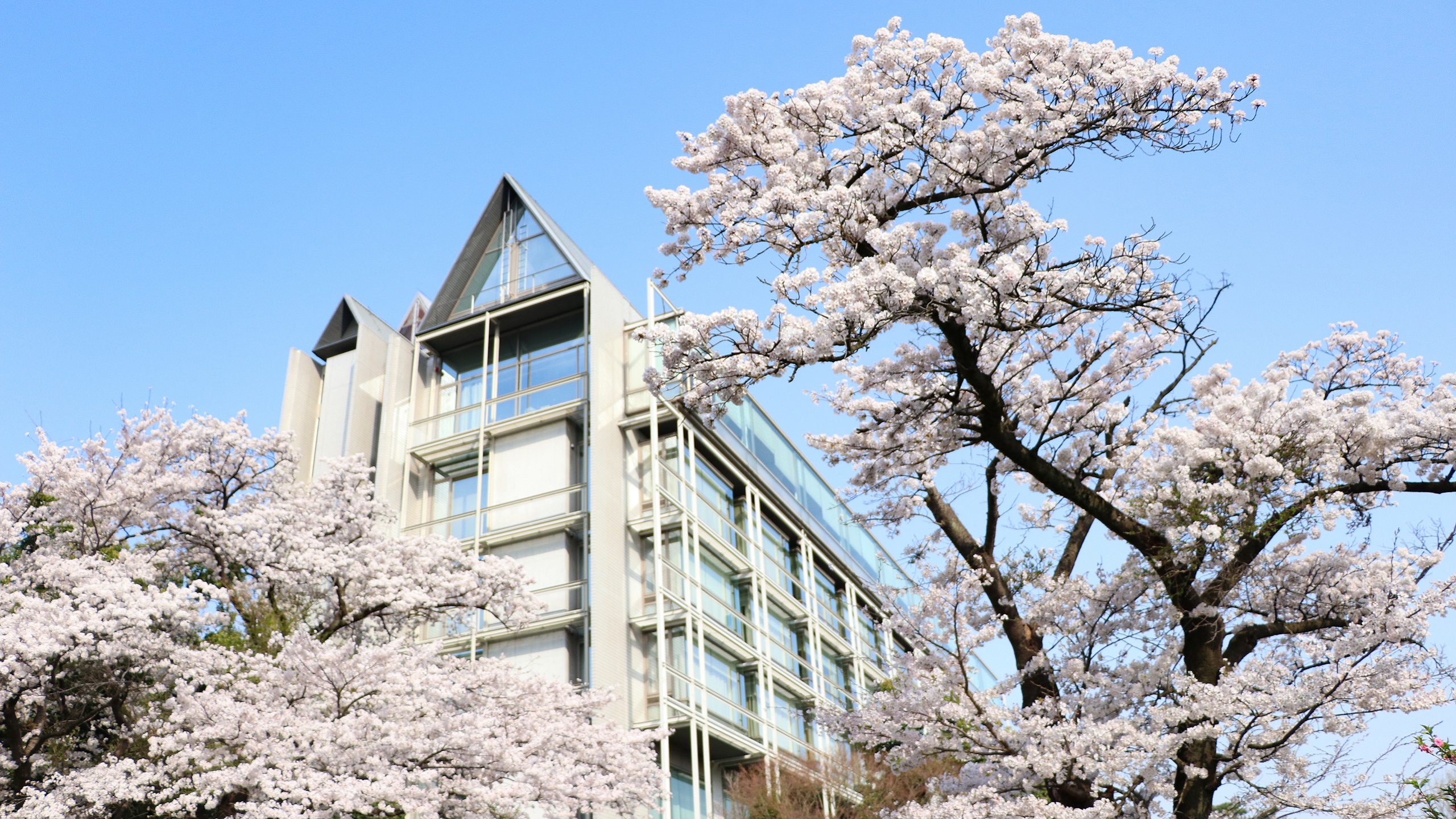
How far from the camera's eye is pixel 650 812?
66.1 feet

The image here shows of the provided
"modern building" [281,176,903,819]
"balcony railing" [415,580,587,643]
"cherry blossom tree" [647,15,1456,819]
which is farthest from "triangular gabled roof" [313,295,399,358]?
"cherry blossom tree" [647,15,1456,819]

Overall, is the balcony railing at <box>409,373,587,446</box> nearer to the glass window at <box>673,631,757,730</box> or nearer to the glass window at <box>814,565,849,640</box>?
the glass window at <box>673,631,757,730</box>

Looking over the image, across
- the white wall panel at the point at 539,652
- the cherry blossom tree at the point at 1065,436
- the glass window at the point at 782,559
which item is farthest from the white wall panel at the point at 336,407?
the cherry blossom tree at the point at 1065,436

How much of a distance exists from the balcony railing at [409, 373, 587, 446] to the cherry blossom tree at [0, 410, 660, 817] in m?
7.97

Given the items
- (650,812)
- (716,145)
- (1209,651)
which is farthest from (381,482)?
(1209,651)

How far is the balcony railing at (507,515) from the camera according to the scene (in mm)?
23188

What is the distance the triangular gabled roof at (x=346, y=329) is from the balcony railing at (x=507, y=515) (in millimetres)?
5248

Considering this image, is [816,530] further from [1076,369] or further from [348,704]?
[1076,369]

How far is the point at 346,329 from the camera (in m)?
27.4

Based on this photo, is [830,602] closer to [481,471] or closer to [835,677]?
[835,677]

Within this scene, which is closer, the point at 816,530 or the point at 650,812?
the point at 650,812

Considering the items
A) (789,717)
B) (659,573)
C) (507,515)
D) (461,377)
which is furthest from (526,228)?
(789,717)

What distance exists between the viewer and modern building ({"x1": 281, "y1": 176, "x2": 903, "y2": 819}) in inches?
870

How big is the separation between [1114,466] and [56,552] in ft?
44.0
